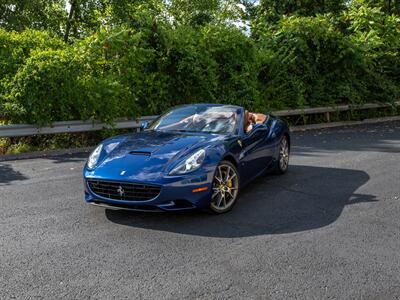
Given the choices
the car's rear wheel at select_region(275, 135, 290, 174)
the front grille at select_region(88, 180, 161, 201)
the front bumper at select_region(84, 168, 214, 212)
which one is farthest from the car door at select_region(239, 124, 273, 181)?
the front grille at select_region(88, 180, 161, 201)

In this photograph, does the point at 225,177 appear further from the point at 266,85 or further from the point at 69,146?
the point at 266,85

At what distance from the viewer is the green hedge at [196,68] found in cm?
1027

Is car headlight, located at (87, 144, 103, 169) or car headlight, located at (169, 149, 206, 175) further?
car headlight, located at (87, 144, 103, 169)

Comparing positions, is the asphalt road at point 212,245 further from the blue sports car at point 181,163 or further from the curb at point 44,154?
the curb at point 44,154

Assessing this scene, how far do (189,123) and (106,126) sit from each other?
16.4 feet

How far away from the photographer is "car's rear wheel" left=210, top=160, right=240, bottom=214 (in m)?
5.47

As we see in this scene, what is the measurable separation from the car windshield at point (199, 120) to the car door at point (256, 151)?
30cm

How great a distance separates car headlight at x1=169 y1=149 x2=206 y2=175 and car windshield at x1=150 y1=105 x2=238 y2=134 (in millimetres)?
1003

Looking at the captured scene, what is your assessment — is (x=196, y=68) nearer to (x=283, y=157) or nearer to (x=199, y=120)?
(x=283, y=157)

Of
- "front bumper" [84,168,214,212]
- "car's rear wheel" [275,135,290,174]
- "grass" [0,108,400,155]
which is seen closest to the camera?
"front bumper" [84,168,214,212]

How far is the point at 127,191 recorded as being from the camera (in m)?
5.08

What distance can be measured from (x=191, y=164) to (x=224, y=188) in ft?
1.92

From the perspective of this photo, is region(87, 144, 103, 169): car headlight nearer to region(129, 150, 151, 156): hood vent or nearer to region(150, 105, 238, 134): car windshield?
region(129, 150, 151, 156): hood vent

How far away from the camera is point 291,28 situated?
16438 millimetres
